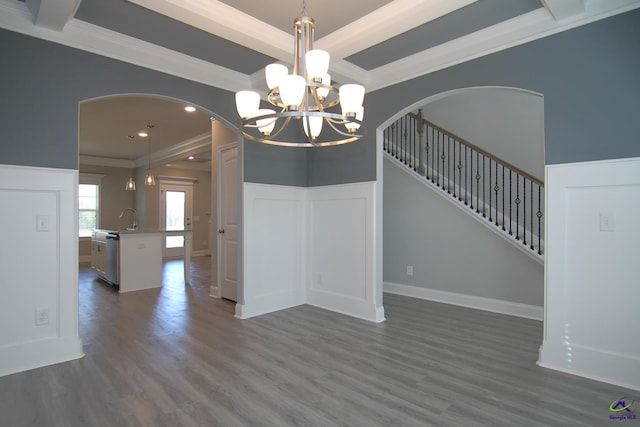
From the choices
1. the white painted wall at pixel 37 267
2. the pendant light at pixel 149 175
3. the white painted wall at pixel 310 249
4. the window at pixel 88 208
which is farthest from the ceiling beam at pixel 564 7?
the window at pixel 88 208

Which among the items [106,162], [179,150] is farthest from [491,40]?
[106,162]

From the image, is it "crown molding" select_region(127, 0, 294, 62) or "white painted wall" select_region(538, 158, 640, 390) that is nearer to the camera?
"white painted wall" select_region(538, 158, 640, 390)

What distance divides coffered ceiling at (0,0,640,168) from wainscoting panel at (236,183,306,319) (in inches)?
60.1

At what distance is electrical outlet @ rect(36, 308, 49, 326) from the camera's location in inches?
110

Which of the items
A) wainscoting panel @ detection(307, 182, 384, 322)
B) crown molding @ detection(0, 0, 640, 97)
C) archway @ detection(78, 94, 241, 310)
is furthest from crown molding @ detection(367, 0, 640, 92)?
archway @ detection(78, 94, 241, 310)

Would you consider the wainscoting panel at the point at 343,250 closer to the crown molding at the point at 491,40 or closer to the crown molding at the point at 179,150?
the crown molding at the point at 491,40

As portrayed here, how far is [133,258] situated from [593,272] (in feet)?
19.9

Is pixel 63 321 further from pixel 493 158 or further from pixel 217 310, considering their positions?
pixel 493 158

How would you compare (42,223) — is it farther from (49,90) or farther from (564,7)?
(564,7)

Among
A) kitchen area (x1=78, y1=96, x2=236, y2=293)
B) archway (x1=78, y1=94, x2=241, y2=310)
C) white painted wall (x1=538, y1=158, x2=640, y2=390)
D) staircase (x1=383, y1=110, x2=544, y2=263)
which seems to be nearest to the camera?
white painted wall (x1=538, y1=158, x2=640, y2=390)

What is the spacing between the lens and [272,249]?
174 inches
